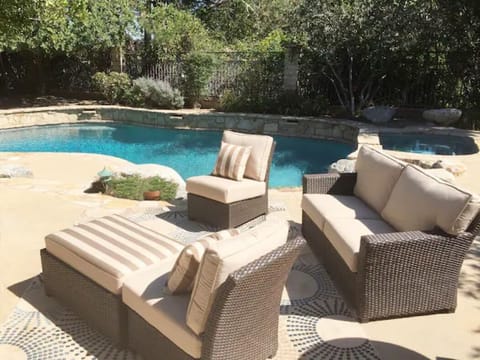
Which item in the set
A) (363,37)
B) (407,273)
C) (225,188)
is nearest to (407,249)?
(407,273)

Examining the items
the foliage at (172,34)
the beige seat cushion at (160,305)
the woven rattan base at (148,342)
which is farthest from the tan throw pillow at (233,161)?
the foliage at (172,34)

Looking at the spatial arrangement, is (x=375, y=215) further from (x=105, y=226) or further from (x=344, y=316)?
(x=105, y=226)

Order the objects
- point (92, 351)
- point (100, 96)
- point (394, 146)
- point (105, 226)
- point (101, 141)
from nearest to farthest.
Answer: point (92, 351)
point (105, 226)
point (394, 146)
point (101, 141)
point (100, 96)

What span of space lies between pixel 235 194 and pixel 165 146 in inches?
277

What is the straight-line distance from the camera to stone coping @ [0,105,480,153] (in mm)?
10820

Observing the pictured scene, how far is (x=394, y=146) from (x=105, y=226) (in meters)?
7.97

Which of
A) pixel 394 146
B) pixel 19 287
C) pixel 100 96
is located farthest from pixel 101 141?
pixel 19 287

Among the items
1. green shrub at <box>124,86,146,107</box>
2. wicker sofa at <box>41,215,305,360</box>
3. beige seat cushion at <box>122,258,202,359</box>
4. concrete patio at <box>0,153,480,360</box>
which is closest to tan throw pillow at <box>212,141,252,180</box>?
concrete patio at <box>0,153,480,360</box>

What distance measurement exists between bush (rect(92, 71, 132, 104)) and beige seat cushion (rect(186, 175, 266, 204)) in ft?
35.2

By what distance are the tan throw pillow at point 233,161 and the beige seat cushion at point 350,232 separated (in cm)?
156

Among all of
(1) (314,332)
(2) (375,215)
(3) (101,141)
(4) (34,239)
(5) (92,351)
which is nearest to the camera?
(5) (92,351)

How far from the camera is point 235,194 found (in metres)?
4.83

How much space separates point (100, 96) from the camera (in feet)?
54.3

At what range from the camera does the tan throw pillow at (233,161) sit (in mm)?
5043
